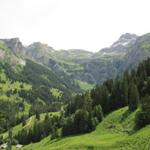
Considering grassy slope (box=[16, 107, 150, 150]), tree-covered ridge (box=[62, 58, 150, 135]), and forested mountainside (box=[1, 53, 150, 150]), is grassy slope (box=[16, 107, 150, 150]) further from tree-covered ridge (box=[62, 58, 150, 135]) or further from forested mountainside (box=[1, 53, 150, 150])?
tree-covered ridge (box=[62, 58, 150, 135])

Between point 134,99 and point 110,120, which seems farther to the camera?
point 110,120

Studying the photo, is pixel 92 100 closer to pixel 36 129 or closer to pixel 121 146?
pixel 36 129

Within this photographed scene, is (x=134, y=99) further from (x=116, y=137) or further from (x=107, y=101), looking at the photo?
(x=116, y=137)

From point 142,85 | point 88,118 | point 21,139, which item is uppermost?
point 142,85

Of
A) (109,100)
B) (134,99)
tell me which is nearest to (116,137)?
(134,99)

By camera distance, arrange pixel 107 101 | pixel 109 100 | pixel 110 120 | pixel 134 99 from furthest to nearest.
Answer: pixel 107 101, pixel 109 100, pixel 110 120, pixel 134 99

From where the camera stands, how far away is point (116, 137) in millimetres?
103125

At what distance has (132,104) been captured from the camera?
420ft

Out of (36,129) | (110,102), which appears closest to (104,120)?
(110,102)

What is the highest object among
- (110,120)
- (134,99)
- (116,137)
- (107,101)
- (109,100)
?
(134,99)

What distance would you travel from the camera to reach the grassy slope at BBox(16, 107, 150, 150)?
286 ft

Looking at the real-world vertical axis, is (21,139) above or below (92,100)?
below

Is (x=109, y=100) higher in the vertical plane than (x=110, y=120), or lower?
higher

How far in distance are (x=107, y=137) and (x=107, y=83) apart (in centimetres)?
6309
